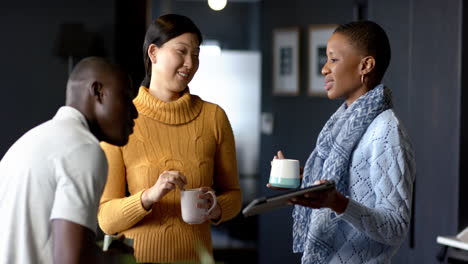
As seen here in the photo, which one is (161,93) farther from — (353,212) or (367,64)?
(353,212)

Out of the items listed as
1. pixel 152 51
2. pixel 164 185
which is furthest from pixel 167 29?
pixel 164 185

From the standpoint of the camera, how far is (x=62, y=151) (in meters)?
1.31

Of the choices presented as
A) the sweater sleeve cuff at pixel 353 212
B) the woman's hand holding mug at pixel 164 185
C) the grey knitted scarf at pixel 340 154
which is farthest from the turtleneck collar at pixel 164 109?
the sweater sleeve cuff at pixel 353 212

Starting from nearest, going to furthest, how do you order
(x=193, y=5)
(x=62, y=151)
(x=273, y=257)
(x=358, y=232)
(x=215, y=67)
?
(x=62, y=151) < (x=358, y=232) < (x=273, y=257) < (x=215, y=67) < (x=193, y=5)

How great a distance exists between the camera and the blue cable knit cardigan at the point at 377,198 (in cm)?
176

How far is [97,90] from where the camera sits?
1.42 meters

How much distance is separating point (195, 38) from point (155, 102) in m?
0.23

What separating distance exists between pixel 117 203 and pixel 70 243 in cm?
80

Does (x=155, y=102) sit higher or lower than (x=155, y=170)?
higher

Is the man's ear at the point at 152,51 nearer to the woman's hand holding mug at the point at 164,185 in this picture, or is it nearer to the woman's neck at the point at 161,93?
the woman's neck at the point at 161,93

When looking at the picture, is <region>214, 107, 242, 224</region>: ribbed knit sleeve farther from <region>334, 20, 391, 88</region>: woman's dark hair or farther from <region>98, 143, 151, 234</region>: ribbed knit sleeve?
<region>334, 20, 391, 88</region>: woman's dark hair

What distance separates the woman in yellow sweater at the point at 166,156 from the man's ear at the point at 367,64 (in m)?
0.50

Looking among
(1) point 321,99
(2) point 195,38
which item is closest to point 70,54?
(1) point 321,99

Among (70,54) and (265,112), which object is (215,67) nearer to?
(265,112)
